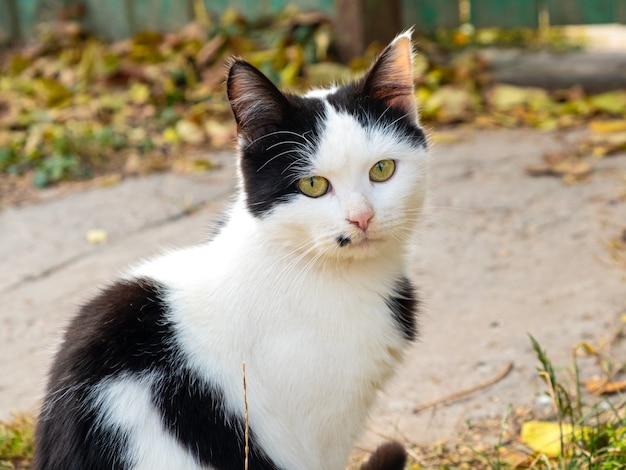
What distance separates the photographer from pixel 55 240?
414 centimetres

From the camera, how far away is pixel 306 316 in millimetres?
1936

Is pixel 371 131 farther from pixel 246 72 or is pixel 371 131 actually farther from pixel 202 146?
pixel 202 146

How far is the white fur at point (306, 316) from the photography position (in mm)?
1894

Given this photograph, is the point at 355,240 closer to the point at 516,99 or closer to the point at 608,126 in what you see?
the point at 608,126

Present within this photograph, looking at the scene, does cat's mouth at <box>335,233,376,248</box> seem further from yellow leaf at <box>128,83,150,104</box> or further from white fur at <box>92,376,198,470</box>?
yellow leaf at <box>128,83,150,104</box>

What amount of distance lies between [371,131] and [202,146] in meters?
3.59

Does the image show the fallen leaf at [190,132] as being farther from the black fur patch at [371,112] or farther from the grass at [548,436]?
the black fur patch at [371,112]

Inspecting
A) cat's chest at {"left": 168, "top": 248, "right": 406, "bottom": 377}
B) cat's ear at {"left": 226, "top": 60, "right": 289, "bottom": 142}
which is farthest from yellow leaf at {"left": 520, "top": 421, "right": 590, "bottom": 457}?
cat's ear at {"left": 226, "top": 60, "right": 289, "bottom": 142}

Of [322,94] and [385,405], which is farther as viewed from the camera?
[385,405]

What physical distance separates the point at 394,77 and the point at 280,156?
1.24 feet

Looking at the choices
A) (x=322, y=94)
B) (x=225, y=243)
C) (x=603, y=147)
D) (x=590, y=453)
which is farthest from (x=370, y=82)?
(x=603, y=147)

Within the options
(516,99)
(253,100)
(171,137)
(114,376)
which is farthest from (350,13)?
(114,376)

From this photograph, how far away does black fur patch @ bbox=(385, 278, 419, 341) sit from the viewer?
2.08m

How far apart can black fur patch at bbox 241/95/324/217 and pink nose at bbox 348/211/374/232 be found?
0.16 metres
